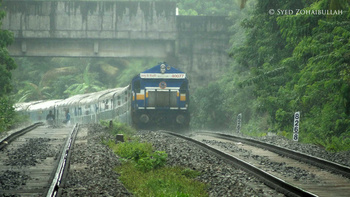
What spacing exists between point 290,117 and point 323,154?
838 centimetres

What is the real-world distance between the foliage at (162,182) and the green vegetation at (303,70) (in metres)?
5.91

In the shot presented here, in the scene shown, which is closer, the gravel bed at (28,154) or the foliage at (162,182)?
the foliage at (162,182)

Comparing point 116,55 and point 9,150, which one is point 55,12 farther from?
point 9,150

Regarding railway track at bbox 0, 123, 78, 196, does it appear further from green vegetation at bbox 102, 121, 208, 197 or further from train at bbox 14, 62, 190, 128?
train at bbox 14, 62, 190, 128

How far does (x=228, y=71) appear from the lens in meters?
42.3

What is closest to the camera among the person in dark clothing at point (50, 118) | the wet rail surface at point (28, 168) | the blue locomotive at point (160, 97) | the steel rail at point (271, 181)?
the steel rail at point (271, 181)

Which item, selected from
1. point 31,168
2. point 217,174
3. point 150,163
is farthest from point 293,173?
point 31,168

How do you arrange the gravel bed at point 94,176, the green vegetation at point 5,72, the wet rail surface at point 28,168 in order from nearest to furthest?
the gravel bed at point 94,176 < the wet rail surface at point 28,168 < the green vegetation at point 5,72

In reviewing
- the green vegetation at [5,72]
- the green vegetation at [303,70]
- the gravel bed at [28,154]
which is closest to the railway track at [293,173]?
the green vegetation at [303,70]

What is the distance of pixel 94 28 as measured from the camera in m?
38.4

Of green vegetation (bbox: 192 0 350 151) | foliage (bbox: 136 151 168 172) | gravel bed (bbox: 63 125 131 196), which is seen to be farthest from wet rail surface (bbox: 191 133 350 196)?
gravel bed (bbox: 63 125 131 196)

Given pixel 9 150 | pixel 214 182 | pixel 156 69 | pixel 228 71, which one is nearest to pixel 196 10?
pixel 228 71

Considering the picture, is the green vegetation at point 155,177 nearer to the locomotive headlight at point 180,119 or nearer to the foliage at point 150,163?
the foliage at point 150,163

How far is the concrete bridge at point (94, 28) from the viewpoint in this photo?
3806 cm
